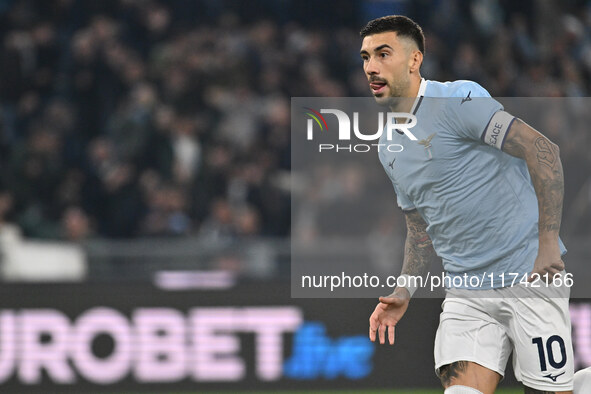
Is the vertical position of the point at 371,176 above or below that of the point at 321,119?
below

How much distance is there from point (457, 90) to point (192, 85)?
23.2 ft

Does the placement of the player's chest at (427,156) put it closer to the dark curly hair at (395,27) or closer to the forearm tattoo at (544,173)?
the forearm tattoo at (544,173)

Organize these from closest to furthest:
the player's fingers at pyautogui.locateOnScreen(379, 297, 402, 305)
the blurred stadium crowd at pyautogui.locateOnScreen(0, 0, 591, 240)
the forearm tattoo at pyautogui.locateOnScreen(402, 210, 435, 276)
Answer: the player's fingers at pyautogui.locateOnScreen(379, 297, 402, 305)
the forearm tattoo at pyautogui.locateOnScreen(402, 210, 435, 276)
the blurred stadium crowd at pyautogui.locateOnScreen(0, 0, 591, 240)

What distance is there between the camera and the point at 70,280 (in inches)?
339

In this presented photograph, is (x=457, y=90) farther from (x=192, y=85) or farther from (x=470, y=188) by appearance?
(x=192, y=85)

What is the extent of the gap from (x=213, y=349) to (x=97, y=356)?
0.95m

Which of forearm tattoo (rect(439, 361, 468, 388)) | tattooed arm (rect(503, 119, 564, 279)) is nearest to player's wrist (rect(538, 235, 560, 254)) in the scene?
tattooed arm (rect(503, 119, 564, 279))

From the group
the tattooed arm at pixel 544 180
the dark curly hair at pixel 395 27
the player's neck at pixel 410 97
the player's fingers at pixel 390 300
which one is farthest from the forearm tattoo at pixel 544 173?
the player's fingers at pixel 390 300

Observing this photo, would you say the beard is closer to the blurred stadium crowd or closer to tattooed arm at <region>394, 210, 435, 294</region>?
tattooed arm at <region>394, 210, 435, 294</region>

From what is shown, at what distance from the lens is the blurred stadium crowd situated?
1001 cm

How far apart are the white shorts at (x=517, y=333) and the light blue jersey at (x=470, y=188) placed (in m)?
0.08

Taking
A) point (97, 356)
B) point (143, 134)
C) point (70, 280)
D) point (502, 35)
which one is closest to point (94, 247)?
point (70, 280)

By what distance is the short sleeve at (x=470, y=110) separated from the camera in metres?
4.22

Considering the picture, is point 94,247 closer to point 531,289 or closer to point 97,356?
point 97,356
